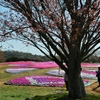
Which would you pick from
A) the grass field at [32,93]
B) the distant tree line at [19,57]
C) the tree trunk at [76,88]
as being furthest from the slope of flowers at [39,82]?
the tree trunk at [76,88]

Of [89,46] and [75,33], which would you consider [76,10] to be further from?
[89,46]

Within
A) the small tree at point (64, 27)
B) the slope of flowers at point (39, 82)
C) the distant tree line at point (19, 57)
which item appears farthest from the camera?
the distant tree line at point (19, 57)

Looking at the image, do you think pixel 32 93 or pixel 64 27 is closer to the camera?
pixel 64 27

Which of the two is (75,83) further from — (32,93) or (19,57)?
(19,57)

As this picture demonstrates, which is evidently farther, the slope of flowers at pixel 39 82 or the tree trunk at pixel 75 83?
the slope of flowers at pixel 39 82

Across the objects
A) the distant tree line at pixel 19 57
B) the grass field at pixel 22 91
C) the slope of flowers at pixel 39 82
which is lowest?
the grass field at pixel 22 91

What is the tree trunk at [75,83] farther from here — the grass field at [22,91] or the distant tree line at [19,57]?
the distant tree line at [19,57]

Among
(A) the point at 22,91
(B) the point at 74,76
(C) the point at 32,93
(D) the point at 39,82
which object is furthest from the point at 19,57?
(B) the point at 74,76

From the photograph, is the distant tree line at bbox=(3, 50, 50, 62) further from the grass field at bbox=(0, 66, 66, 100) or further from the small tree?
the small tree

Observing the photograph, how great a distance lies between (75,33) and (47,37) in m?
1.38

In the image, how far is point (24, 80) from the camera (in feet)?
74.3

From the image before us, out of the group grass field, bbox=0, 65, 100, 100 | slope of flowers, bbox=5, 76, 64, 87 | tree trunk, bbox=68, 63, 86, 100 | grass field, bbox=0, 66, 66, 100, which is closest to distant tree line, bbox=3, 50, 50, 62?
slope of flowers, bbox=5, 76, 64, 87

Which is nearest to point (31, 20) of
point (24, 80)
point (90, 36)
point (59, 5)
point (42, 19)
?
point (42, 19)

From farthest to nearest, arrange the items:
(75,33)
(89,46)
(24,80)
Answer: (24,80) → (89,46) → (75,33)
